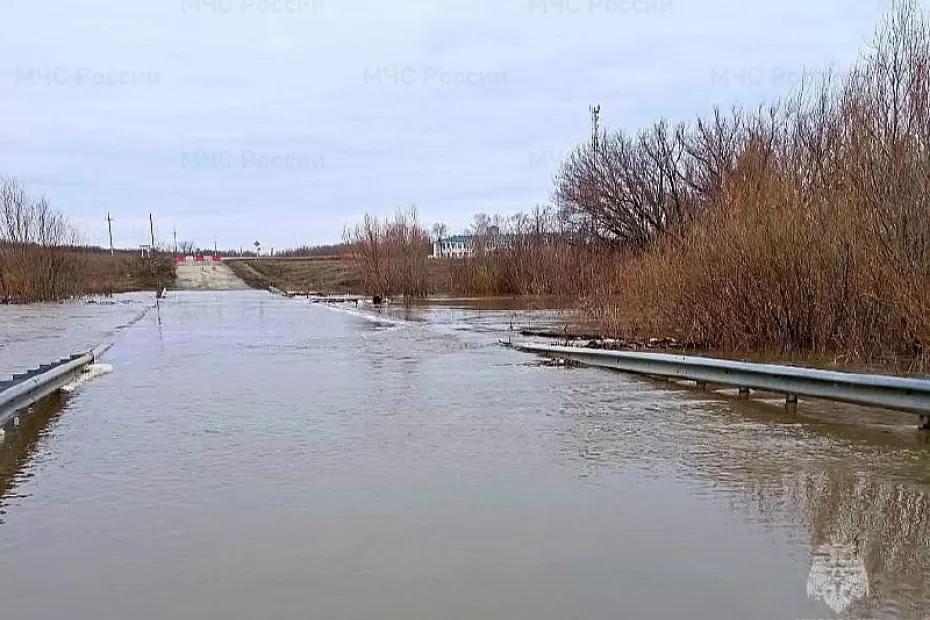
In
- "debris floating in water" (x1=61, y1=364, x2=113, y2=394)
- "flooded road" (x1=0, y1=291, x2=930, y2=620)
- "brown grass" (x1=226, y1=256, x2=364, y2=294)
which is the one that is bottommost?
"flooded road" (x1=0, y1=291, x2=930, y2=620)

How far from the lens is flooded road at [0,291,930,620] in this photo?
4754 mm

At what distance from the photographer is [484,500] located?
6645 mm

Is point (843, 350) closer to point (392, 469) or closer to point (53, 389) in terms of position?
point (392, 469)

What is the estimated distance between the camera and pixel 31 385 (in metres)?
10.2

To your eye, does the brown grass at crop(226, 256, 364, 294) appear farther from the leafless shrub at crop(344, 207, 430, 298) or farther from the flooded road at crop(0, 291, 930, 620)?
the flooded road at crop(0, 291, 930, 620)

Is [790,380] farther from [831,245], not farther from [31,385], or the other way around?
[31,385]

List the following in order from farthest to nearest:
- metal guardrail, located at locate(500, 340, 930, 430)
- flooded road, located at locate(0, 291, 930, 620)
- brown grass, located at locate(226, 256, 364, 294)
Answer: brown grass, located at locate(226, 256, 364, 294), metal guardrail, located at locate(500, 340, 930, 430), flooded road, located at locate(0, 291, 930, 620)

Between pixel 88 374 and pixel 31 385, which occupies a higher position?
pixel 31 385

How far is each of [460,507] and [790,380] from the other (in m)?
5.87

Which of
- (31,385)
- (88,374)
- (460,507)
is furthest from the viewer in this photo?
(88,374)

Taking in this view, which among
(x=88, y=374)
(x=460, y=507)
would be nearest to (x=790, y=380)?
(x=460, y=507)

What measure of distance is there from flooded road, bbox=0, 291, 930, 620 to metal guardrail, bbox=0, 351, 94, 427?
323mm

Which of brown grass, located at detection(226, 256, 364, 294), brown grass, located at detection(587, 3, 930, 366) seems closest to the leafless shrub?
brown grass, located at detection(226, 256, 364, 294)

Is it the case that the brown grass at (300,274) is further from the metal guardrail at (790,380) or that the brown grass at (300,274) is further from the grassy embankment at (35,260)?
the metal guardrail at (790,380)
